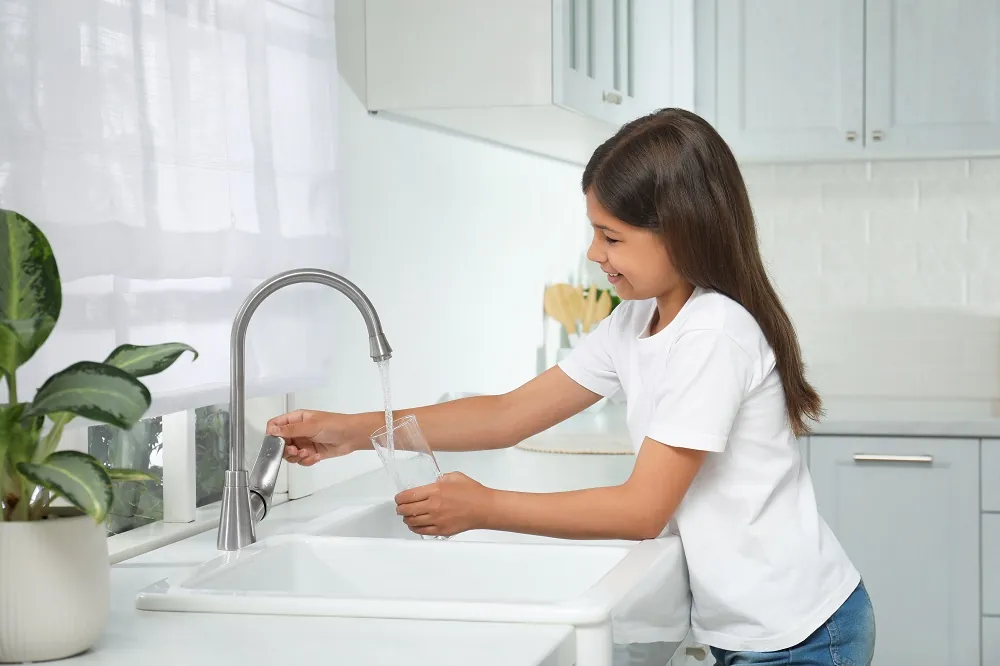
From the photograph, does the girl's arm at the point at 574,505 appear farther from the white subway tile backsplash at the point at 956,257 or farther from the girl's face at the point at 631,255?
the white subway tile backsplash at the point at 956,257

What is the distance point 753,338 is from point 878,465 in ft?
5.87

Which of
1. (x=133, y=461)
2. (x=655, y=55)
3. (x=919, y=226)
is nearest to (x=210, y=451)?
(x=133, y=461)

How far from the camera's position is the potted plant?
2.75ft

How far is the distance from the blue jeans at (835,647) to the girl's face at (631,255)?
1.40ft

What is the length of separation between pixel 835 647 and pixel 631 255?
0.50m

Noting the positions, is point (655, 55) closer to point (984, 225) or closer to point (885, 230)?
point (885, 230)

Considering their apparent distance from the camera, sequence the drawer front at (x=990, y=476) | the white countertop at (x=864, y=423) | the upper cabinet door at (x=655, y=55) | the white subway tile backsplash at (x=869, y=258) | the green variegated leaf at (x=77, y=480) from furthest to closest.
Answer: the white subway tile backsplash at (x=869, y=258) → the drawer front at (x=990, y=476) → the upper cabinet door at (x=655, y=55) → the white countertop at (x=864, y=423) → the green variegated leaf at (x=77, y=480)

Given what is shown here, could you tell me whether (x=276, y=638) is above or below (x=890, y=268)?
below

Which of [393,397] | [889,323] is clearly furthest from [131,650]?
[889,323]

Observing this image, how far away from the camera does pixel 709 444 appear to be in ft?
4.16

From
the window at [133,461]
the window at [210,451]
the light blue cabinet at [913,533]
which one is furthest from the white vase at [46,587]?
the light blue cabinet at [913,533]

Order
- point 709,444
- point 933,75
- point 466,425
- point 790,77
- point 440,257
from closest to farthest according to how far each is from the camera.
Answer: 1. point 709,444
2. point 466,425
3. point 440,257
4. point 933,75
5. point 790,77

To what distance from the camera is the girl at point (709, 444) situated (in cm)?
129

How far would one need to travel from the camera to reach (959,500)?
2932 mm
